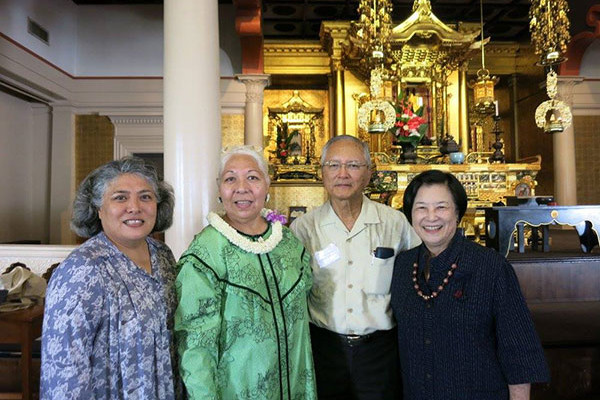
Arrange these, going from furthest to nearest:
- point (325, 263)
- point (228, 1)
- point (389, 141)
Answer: point (389, 141) < point (228, 1) < point (325, 263)

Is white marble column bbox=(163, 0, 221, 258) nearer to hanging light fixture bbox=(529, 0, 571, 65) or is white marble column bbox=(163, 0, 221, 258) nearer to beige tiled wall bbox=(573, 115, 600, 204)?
hanging light fixture bbox=(529, 0, 571, 65)

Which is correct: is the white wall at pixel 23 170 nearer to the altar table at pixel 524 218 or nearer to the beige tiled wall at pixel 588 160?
the altar table at pixel 524 218

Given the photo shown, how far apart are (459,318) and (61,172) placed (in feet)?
24.4

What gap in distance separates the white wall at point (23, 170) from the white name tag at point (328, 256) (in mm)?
6413

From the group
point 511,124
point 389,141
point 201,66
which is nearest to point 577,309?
point 201,66

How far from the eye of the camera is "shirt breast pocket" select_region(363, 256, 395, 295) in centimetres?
182

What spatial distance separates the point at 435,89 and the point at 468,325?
7.64 meters

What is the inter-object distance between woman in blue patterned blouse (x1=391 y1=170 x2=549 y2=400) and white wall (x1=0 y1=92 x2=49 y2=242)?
6.87m

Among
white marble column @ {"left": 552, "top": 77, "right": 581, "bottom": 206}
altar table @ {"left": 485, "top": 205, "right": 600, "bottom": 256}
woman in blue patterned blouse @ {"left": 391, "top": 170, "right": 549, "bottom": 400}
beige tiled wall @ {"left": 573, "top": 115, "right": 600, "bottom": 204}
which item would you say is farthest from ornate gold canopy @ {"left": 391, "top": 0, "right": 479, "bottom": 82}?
woman in blue patterned blouse @ {"left": 391, "top": 170, "right": 549, "bottom": 400}

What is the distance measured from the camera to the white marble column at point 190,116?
3.07 metres

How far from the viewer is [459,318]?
145cm

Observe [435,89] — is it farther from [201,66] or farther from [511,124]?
[201,66]

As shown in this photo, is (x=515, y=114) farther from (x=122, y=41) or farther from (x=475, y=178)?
(x=122, y=41)

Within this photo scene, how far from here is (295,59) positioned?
9.20 meters
